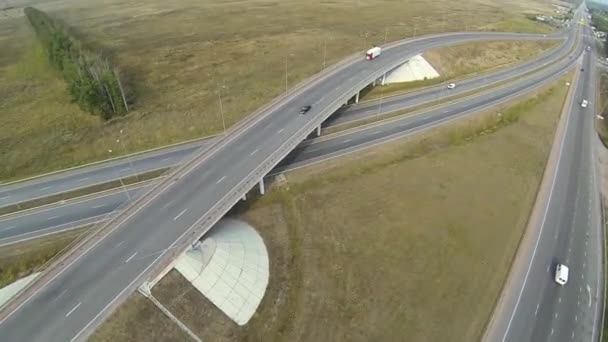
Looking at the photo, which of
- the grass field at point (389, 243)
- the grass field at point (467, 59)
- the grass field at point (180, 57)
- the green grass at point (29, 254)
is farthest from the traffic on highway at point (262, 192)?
the grass field at point (180, 57)

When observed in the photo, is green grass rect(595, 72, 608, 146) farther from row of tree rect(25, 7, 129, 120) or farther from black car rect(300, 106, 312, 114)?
row of tree rect(25, 7, 129, 120)

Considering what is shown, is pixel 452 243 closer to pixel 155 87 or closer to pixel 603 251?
pixel 603 251

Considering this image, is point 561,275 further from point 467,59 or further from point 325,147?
point 467,59

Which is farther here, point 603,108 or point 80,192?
point 603,108

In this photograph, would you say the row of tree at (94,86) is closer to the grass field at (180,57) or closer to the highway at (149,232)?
the grass field at (180,57)

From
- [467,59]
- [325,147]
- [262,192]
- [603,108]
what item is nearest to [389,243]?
[262,192]

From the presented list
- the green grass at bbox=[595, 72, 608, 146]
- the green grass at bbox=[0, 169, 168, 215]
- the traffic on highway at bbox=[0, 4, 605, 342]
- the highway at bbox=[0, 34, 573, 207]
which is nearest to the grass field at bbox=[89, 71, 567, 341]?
the traffic on highway at bbox=[0, 4, 605, 342]
